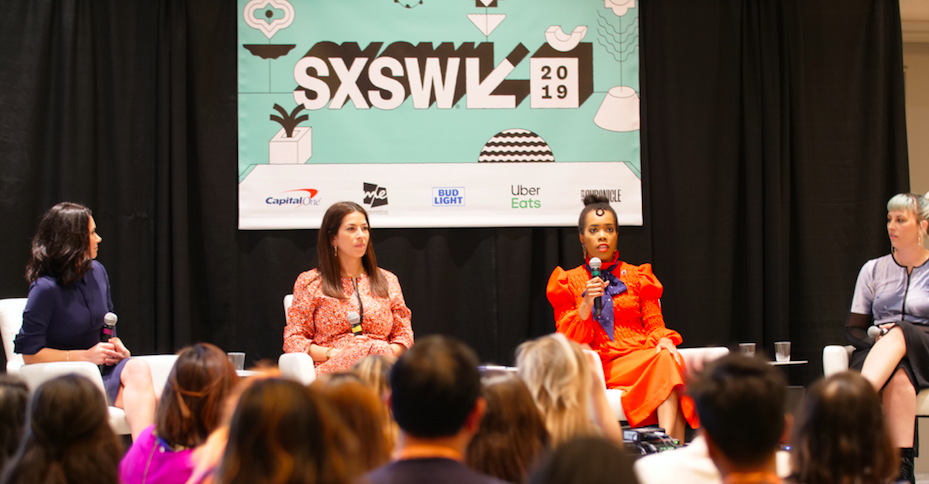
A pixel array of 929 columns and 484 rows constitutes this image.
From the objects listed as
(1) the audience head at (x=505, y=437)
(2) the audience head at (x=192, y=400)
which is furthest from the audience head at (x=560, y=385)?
(2) the audience head at (x=192, y=400)

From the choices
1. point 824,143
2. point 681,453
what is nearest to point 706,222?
point 824,143

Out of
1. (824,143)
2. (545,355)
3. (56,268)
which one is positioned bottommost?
(545,355)

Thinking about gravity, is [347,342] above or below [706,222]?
below

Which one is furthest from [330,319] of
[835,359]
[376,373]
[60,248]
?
[835,359]

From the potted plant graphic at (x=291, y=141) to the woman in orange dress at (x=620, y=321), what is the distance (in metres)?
1.56

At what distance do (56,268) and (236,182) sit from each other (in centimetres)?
121

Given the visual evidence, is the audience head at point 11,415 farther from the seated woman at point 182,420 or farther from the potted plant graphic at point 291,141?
the potted plant graphic at point 291,141

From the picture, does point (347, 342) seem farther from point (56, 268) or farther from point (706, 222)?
point (706, 222)

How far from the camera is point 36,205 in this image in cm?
415

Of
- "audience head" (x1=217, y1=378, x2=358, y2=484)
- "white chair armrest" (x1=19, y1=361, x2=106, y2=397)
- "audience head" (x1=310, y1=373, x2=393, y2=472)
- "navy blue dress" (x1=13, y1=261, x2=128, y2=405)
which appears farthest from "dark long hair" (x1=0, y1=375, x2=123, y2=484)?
"navy blue dress" (x1=13, y1=261, x2=128, y2=405)

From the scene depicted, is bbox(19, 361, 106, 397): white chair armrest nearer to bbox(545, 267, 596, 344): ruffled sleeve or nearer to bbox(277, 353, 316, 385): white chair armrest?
bbox(277, 353, 316, 385): white chair armrest

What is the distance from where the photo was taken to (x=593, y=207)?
3951 mm

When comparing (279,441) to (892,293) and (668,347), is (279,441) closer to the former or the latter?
(668,347)

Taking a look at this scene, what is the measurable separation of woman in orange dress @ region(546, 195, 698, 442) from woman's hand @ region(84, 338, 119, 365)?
6.64 ft
